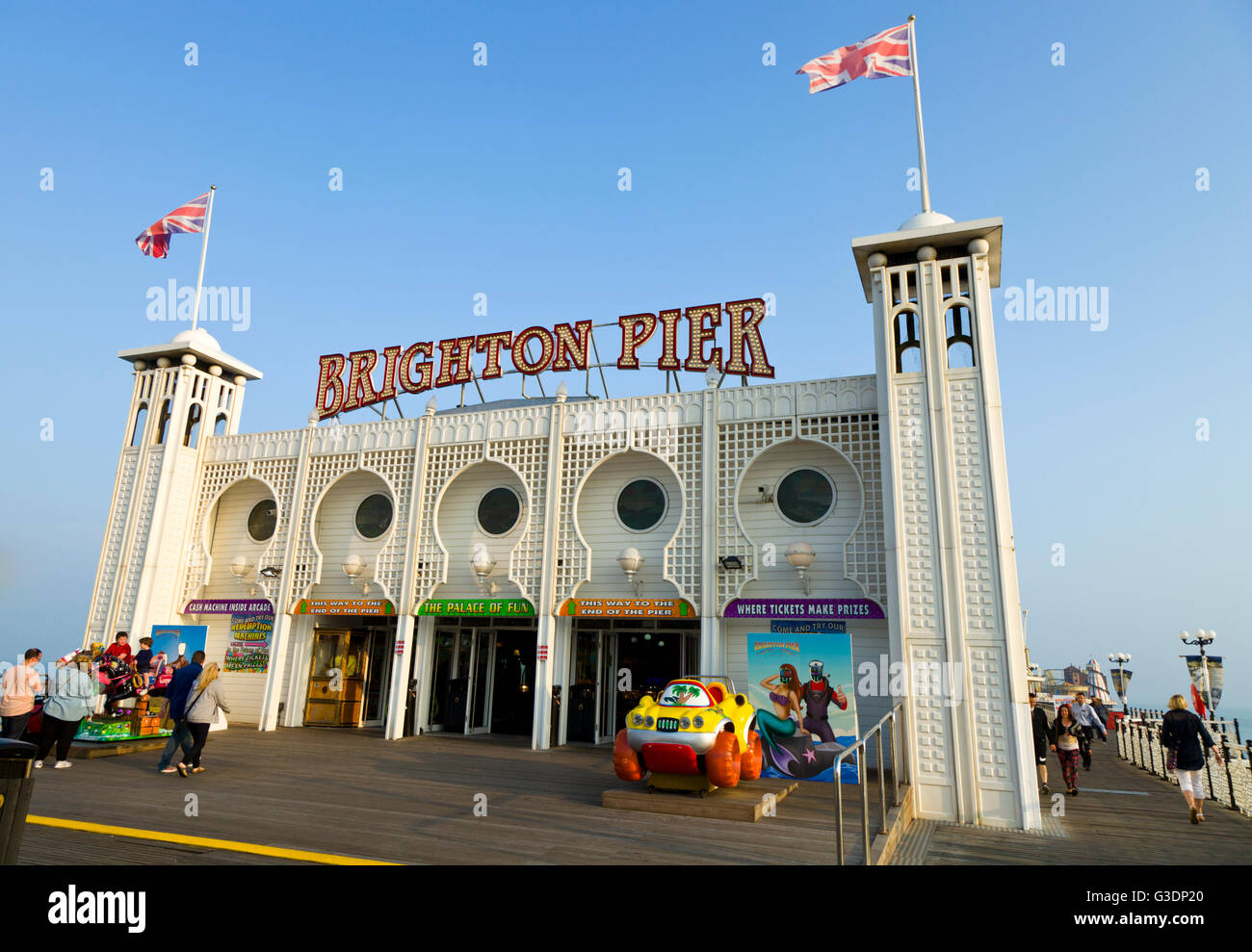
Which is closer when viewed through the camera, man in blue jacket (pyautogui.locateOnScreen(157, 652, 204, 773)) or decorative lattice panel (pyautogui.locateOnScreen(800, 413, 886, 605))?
man in blue jacket (pyautogui.locateOnScreen(157, 652, 204, 773))

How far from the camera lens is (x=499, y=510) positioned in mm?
16250

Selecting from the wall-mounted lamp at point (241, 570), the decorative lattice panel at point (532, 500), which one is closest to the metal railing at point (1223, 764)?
the decorative lattice panel at point (532, 500)

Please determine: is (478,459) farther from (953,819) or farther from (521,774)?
(953,819)

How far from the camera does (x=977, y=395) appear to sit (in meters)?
10.7

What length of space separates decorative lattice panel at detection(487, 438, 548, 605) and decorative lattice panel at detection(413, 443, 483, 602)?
26.6 inches

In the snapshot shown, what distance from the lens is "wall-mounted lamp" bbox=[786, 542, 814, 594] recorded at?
12.7 meters

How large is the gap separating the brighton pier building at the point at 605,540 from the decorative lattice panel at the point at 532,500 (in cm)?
5

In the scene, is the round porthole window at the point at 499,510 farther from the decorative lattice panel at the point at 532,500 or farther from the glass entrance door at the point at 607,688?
the glass entrance door at the point at 607,688

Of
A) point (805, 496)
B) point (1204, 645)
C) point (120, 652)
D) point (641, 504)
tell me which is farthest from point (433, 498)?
point (1204, 645)

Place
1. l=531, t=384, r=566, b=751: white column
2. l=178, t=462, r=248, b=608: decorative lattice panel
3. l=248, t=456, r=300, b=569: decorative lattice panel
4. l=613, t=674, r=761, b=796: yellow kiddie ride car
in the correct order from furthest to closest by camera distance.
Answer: l=178, t=462, r=248, b=608: decorative lattice panel < l=248, t=456, r=300, b=569: decorative lattice panel < l=531, t=384, r=566, b=751: white column < l=613, t=674, r=761, b=796: yellow kiddie ride car

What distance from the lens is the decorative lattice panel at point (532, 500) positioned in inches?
587

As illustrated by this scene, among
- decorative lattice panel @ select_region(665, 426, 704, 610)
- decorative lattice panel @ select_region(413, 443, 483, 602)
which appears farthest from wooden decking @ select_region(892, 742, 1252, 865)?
decorative lattice panel @ select_region(413, 443, 483, 602)

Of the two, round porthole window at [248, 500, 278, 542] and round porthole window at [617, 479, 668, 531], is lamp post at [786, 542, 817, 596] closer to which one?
round porthole window at [617, 479, 668, 531]

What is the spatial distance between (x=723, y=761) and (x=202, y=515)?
51.7ft
